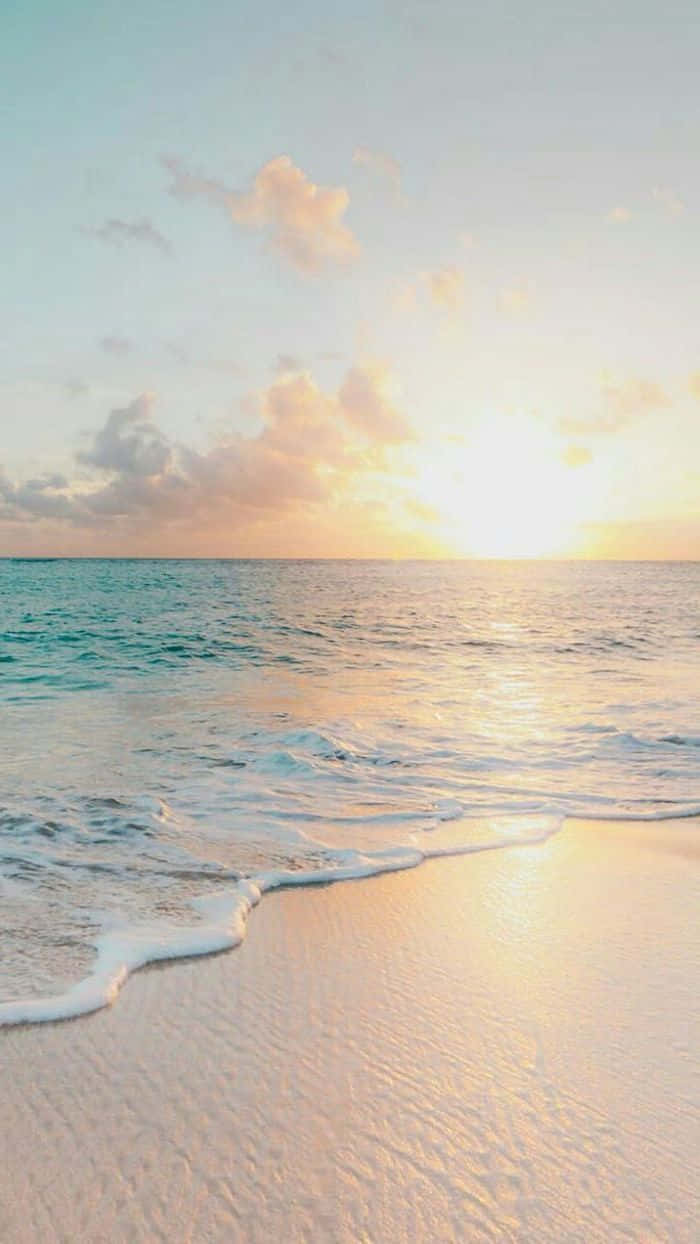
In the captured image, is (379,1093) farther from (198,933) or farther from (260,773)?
(260,773)

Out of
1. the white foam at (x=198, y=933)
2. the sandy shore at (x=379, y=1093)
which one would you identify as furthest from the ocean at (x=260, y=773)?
the sandy shore at (x=379, y=1093)

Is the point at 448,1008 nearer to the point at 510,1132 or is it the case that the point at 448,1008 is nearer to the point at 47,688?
the point at 510,1132

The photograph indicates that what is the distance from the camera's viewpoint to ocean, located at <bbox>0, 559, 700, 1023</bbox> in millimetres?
4266

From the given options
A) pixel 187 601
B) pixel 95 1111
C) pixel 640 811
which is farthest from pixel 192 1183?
pixel 187 601

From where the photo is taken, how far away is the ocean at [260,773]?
4.27m

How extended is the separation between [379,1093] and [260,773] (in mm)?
5422

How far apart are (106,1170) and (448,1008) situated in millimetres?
1479

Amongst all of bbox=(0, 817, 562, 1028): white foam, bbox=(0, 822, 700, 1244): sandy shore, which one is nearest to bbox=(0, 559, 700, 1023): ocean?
bbox=(0, 817, 562, 1028): white foam

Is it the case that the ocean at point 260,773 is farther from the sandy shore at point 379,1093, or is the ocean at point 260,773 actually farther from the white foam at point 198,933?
the sandy shore at point 379,1093

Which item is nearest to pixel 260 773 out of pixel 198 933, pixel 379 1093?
pixel 198 933

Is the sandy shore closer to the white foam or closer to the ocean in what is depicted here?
the white foam

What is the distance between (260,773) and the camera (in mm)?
7961

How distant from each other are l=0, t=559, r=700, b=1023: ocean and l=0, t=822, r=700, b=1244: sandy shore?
19.3 inches

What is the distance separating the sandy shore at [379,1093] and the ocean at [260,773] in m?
0.49
